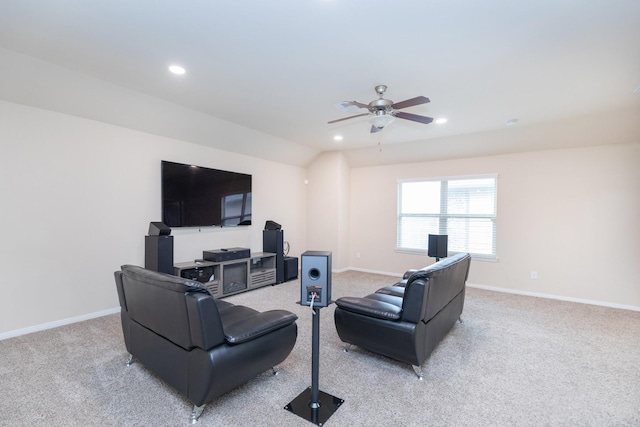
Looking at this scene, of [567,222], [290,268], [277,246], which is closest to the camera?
[567,222]

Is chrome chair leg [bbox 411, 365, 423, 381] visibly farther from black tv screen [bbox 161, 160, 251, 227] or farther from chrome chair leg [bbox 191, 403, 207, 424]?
black tv screen [bbox 161, 160, 251, 227]

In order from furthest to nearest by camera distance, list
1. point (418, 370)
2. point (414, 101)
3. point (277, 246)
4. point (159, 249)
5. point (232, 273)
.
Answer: point (277, 246)
point (232, 273)
point (159, 249)
point (414, 101)
point (418, 370)

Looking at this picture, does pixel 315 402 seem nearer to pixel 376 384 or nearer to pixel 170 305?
pixel 376 384

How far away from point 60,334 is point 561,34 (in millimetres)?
5156

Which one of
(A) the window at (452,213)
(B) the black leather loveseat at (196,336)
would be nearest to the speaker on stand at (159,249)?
(B) the black leather loveseat at (196,336)

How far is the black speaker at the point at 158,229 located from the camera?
3.71 metres

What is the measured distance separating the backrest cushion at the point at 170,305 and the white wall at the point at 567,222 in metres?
4.73

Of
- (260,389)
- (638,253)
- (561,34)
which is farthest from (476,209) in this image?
(260,389)

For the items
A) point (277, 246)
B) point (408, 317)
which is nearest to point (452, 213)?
point (277, 246)

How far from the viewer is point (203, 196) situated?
457 cm

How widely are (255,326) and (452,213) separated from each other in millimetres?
4564

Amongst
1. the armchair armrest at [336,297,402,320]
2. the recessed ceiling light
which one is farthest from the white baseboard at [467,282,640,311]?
the recessed ceiling light

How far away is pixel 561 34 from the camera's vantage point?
2178 millimetres

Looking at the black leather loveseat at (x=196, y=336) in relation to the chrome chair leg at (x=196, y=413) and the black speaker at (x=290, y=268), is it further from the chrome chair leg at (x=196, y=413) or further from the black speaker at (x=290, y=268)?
the black speaker at (x=290, y=268)
